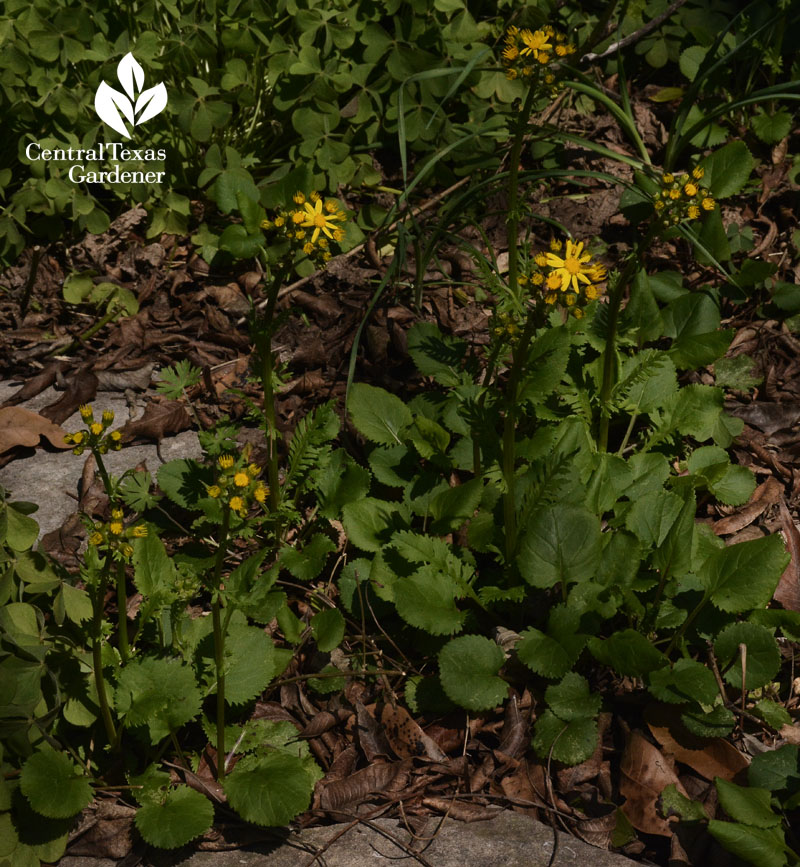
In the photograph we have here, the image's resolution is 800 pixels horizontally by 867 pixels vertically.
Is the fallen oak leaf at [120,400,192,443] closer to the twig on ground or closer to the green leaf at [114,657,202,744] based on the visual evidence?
the green leaf at [114,657,202,744]

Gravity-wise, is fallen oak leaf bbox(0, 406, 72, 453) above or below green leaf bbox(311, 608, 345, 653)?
above

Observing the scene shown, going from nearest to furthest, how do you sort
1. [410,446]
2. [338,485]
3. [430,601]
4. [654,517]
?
[430,601] < [654,517] < [338,485] < [410,446]

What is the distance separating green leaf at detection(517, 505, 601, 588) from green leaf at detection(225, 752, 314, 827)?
2.69 feet

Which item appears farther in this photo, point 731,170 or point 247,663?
point 731,170

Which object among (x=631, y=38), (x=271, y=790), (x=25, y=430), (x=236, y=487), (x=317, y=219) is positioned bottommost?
(x=271, y=790)

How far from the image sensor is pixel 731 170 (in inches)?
138

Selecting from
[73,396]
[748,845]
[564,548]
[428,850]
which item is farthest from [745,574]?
[73,396]

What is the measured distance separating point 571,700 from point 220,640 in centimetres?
96

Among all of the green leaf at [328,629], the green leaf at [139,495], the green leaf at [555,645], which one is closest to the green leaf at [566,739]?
the green leaf at [555,645]

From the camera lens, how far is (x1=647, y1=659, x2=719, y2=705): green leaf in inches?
90.0

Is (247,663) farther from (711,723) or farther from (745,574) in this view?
(745,574)

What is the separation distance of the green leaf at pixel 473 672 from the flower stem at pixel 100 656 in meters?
0.87

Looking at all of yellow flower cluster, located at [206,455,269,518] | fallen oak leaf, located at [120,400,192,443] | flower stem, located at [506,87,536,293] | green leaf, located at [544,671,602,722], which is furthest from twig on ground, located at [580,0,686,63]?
yellow flower cluster, located at [206,455,269,518]

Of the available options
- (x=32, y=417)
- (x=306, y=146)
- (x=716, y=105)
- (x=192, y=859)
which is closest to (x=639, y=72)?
(x=716, y=105)
